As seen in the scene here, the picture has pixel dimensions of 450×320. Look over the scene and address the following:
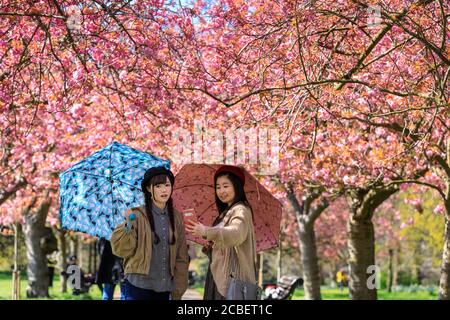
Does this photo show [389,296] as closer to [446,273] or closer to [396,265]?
[446,273]

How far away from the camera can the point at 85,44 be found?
10.3 meters

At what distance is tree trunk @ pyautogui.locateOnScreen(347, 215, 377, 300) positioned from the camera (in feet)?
58.5

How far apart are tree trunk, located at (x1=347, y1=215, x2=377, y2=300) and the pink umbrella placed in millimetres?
9815

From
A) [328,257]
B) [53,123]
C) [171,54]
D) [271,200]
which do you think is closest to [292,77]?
[171,54]

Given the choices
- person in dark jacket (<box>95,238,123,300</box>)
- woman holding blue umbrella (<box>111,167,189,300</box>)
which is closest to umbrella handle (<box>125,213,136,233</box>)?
woman holding blue umbrella (<box>111,167,189,300</box>)

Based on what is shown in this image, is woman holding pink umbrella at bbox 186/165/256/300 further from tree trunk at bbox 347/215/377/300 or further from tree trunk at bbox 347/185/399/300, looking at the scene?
tree trunk at bbox 347/215/377/300

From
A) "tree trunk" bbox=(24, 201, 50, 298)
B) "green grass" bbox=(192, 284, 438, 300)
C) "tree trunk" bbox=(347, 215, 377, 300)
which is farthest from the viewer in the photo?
"green grass" bbox=(192, 284, 438, 300)

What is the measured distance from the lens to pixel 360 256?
59.0 feet

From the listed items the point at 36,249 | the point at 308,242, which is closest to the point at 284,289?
the point at 308,242

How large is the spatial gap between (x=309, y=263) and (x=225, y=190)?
16142mm

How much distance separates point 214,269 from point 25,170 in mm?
13568

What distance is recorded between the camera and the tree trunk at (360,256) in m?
17.8

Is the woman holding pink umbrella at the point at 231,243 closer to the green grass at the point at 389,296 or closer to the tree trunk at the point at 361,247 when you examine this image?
the tree trunk at the point at 361,247
